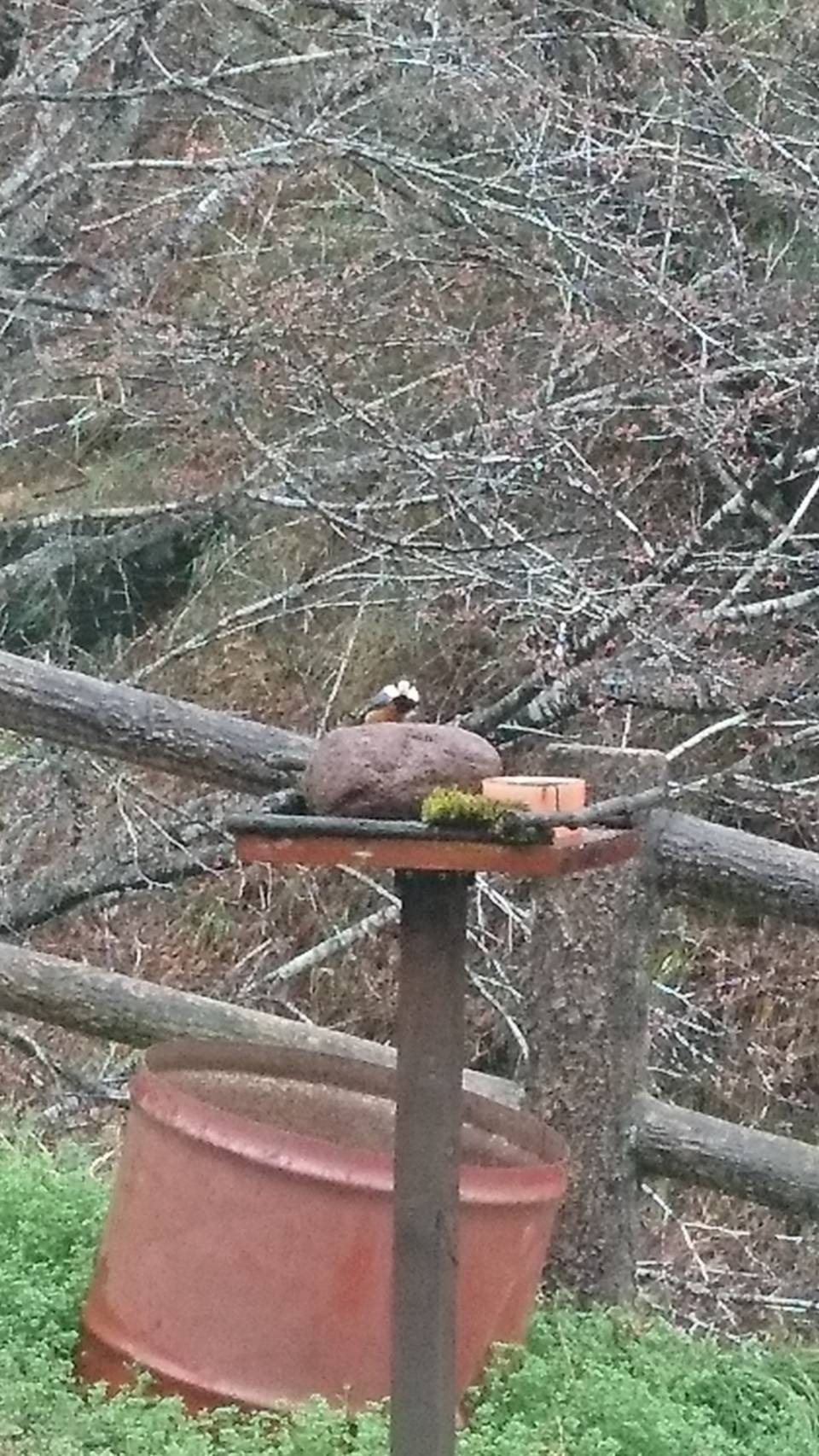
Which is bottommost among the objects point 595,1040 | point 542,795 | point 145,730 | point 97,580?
point 97,580

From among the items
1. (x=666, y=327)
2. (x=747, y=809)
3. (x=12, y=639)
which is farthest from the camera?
(x=12, y=639)

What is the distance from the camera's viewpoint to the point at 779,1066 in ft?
12.7

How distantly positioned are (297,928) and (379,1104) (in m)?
2.13

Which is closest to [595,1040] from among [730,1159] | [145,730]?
[730,1159]

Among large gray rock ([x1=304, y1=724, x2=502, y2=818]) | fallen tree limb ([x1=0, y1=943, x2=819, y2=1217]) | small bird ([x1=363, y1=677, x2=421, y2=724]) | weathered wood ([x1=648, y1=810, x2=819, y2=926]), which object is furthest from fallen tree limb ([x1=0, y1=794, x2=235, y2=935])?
large gray rock ([x1=304, y1=724, x2=502, y2=818])

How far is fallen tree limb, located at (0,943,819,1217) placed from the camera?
214 cm

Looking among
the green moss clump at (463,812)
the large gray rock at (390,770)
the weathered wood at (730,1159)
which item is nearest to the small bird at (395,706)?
the large gray rock at (390,770)

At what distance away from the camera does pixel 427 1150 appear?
53.6 inches

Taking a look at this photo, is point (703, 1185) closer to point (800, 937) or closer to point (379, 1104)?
point (379, 1104)

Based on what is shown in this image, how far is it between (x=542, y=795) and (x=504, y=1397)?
2.63 ft

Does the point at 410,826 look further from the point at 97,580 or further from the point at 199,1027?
the point at 97,580

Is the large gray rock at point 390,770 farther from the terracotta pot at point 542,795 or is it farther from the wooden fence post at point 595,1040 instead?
the wooden fence post at point 595,1040

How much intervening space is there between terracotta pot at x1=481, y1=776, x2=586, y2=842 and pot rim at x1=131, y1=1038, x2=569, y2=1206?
0.50 m

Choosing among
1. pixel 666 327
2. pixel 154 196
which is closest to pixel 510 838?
pixel 666 327
